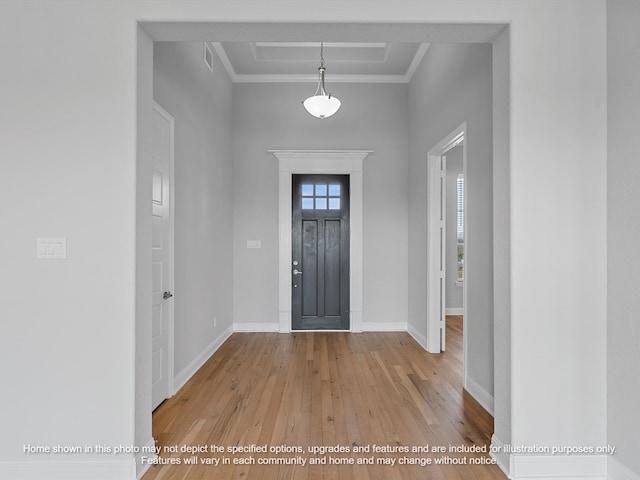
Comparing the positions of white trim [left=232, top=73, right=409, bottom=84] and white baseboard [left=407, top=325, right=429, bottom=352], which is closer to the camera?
white baseboard [left=407, top=325, right=429, bottom=352]

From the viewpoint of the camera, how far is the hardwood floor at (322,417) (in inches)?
83.9

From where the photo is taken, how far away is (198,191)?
3832mm

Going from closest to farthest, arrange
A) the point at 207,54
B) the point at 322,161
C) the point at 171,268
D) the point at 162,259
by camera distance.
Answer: the point at 162,259, the point at 171,268, the point at 207,54, the point at 322,161

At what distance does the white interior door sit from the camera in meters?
2.84

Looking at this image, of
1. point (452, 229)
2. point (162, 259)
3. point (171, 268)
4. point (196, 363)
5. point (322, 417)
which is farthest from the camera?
point (452, 229)

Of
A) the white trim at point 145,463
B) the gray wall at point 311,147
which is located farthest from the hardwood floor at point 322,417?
the gray wall at point 311,147

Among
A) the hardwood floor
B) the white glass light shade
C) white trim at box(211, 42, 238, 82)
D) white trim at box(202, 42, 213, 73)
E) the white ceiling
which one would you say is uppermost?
the white ceiling

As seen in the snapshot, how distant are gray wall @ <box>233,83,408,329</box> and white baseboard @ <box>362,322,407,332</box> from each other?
44 millimetres

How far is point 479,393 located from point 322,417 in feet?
4.28

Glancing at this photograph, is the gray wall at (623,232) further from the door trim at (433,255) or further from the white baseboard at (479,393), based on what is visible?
the door trim at (433,255)

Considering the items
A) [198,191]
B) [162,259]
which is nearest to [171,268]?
[162,259]

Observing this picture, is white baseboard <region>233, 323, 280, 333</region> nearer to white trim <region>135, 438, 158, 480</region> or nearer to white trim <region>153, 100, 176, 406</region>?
white trim <region>153, 100, 176, 406</region>

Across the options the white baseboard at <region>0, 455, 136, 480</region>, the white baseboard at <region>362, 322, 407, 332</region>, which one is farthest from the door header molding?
the white baseboard at <region>0, 455, 136, 480</region>

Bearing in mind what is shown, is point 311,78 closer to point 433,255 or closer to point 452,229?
point 433,255
